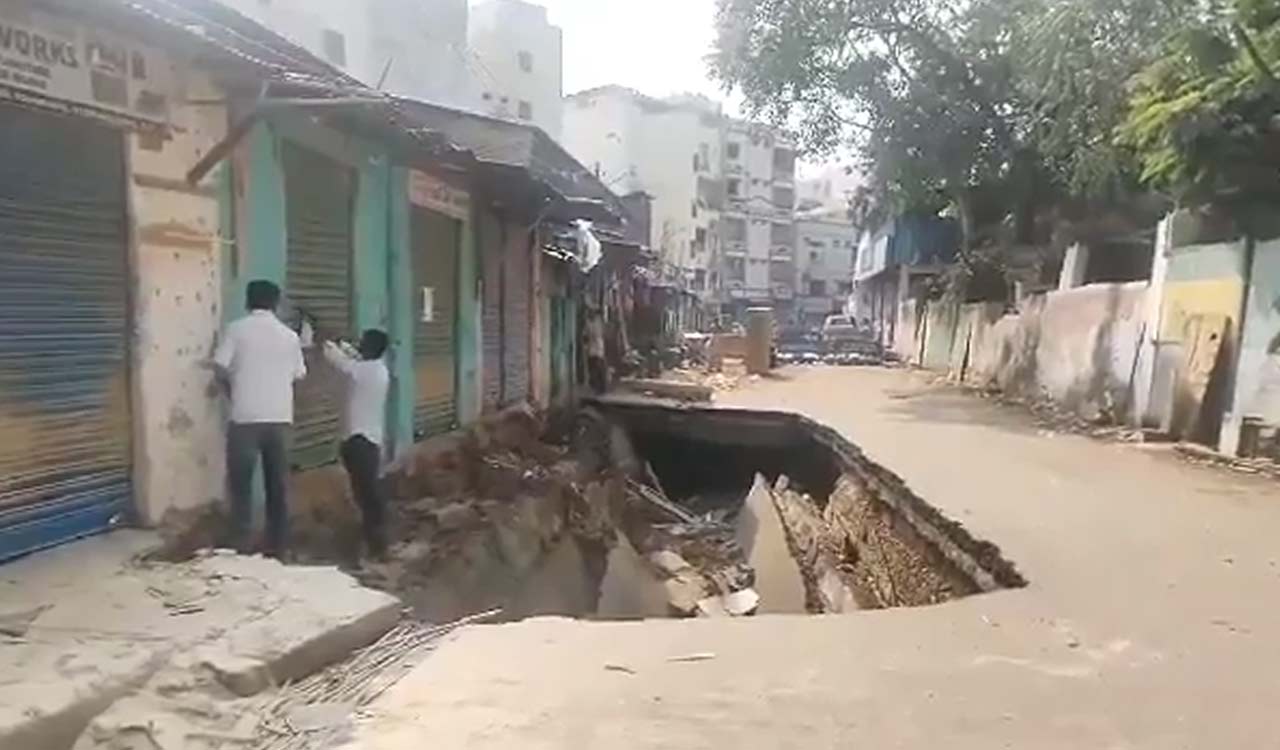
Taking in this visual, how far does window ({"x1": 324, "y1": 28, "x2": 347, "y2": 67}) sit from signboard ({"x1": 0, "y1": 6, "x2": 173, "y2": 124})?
25743 mm

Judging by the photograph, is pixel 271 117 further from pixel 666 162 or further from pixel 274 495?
pixel 666 162

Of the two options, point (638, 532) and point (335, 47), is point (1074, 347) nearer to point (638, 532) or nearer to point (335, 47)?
point (638, 532)

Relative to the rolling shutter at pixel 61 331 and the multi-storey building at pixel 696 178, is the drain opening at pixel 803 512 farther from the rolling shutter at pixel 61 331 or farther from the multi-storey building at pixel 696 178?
the multi-storey building at pixel 696 178

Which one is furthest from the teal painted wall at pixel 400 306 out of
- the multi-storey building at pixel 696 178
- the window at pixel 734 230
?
the window at pixel 734 230

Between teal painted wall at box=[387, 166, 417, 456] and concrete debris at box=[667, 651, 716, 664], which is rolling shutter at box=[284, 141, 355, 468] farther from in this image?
concrete debris at box=[667, 651, 716, 664]

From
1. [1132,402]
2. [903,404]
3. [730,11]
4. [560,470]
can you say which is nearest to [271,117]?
[560,470]

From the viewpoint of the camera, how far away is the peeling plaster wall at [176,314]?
621cm

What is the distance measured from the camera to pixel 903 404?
19.4m

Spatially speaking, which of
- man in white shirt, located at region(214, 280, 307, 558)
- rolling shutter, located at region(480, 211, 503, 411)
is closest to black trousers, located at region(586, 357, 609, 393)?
rolling shutter, located at region(480, 211, 503, 411)

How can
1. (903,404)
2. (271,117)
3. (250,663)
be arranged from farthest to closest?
(903,404)
(271,117)
(250,663)

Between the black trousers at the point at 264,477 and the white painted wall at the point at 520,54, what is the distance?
37555 millimetres

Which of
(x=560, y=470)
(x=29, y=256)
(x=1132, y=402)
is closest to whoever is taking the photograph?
(x=29, y=256)

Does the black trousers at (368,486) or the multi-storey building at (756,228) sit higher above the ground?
the multi-storey building at (756,228)

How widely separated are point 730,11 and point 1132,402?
14.2 meters
